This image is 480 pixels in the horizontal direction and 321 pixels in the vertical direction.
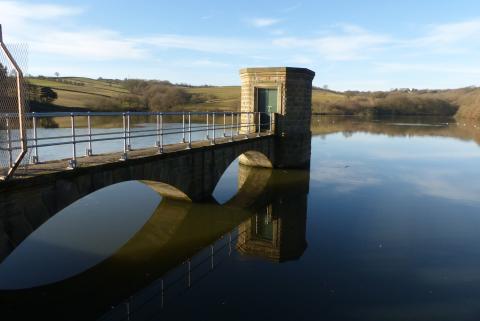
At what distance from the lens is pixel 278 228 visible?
11.6 meters

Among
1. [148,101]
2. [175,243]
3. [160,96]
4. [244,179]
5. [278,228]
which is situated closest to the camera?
[175,243]

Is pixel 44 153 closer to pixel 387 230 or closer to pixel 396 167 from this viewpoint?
pixel 387 230

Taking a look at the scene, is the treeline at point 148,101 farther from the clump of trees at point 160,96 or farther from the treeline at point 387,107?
the treeline at point 387,107

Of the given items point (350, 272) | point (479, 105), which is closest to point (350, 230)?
point (350, 272)

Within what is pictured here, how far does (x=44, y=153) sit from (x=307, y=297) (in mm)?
14093

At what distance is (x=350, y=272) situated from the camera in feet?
27.6

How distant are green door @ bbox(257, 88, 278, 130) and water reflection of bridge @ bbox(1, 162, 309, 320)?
5084mm

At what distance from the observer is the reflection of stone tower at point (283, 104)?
2016cm

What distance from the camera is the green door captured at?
809 inches

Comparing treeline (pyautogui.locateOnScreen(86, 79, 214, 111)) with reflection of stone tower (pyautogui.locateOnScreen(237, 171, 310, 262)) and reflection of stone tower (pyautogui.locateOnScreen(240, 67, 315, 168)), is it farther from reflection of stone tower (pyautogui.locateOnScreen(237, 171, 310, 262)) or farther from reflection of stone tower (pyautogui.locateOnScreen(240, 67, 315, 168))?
reflection of stone tower (pyautogui.locateOnScreen(237, 171, 310, 262))

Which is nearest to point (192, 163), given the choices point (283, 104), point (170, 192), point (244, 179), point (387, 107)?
point (170, 192)

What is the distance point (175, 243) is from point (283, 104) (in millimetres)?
12169

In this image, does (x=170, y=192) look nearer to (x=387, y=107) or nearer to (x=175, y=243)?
(x=175, y=243)

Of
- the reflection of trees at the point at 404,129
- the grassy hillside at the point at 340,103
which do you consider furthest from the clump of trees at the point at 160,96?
the reflection of trees at the point at 404,129
